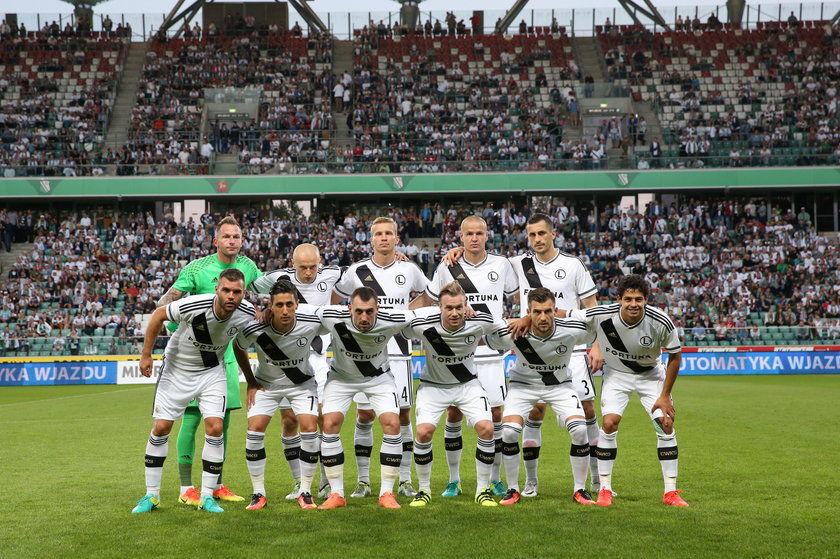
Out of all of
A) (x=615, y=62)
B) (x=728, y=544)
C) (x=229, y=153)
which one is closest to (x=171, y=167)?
(x=229, y=153)

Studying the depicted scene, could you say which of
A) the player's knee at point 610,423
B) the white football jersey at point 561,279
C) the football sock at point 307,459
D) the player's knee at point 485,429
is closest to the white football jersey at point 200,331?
the football sock at point 307,459

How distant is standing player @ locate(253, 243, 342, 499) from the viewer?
331 inches

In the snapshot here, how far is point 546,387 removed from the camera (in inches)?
321

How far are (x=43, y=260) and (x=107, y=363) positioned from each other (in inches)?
365

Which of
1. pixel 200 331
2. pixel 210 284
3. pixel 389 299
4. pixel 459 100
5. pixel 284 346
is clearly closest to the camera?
pixel 200 331

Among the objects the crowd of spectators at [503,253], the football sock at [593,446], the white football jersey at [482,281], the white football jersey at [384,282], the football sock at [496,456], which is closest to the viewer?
the football sock at [496,456]

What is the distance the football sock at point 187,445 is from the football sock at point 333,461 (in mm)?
1234

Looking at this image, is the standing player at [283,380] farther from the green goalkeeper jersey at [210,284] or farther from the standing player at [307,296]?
the green goalkeeper jersey at [210,284]

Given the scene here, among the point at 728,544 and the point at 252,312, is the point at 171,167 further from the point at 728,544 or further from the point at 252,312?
the point at 728,544

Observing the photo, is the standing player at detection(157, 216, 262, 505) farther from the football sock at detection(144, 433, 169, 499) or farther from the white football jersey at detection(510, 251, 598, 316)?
the white football jersey at detection(510, 251, 598, 316)

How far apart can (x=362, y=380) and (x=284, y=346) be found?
0.77 m

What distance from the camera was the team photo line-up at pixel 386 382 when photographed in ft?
25.5

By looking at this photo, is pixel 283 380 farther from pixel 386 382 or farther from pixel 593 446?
pixel 593 446

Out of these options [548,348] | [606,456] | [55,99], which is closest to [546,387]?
[548,348]
